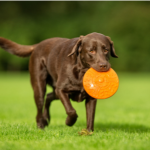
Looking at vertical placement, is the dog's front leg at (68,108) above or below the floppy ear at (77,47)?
below

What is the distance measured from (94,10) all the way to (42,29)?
8.88 meters

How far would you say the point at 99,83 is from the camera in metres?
4.16

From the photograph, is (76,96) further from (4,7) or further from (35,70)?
(4,7)

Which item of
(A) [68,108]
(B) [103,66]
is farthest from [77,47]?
(A) [68,108]

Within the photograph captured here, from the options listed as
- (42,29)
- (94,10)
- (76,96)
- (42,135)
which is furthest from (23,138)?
(94,10)

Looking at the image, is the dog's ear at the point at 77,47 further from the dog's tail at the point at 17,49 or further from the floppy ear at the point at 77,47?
the dog's tail at the point at 17,49

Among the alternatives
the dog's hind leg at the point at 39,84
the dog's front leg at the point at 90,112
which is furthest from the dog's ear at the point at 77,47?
the dog's hind leg at the point at 39,84

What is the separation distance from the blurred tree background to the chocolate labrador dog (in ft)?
103

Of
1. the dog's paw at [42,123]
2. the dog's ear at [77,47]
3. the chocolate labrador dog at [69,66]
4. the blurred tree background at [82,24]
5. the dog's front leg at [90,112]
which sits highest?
the dog's ear at [77,47]

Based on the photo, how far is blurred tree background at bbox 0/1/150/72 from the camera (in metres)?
38.4

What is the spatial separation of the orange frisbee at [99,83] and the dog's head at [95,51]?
9cm

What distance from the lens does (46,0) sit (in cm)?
4328

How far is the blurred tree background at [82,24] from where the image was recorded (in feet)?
126

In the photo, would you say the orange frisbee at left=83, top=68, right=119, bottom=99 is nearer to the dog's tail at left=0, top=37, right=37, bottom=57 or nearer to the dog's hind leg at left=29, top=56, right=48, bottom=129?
the dog's hind leg at left=29, top=56, right=48, bottom=129
